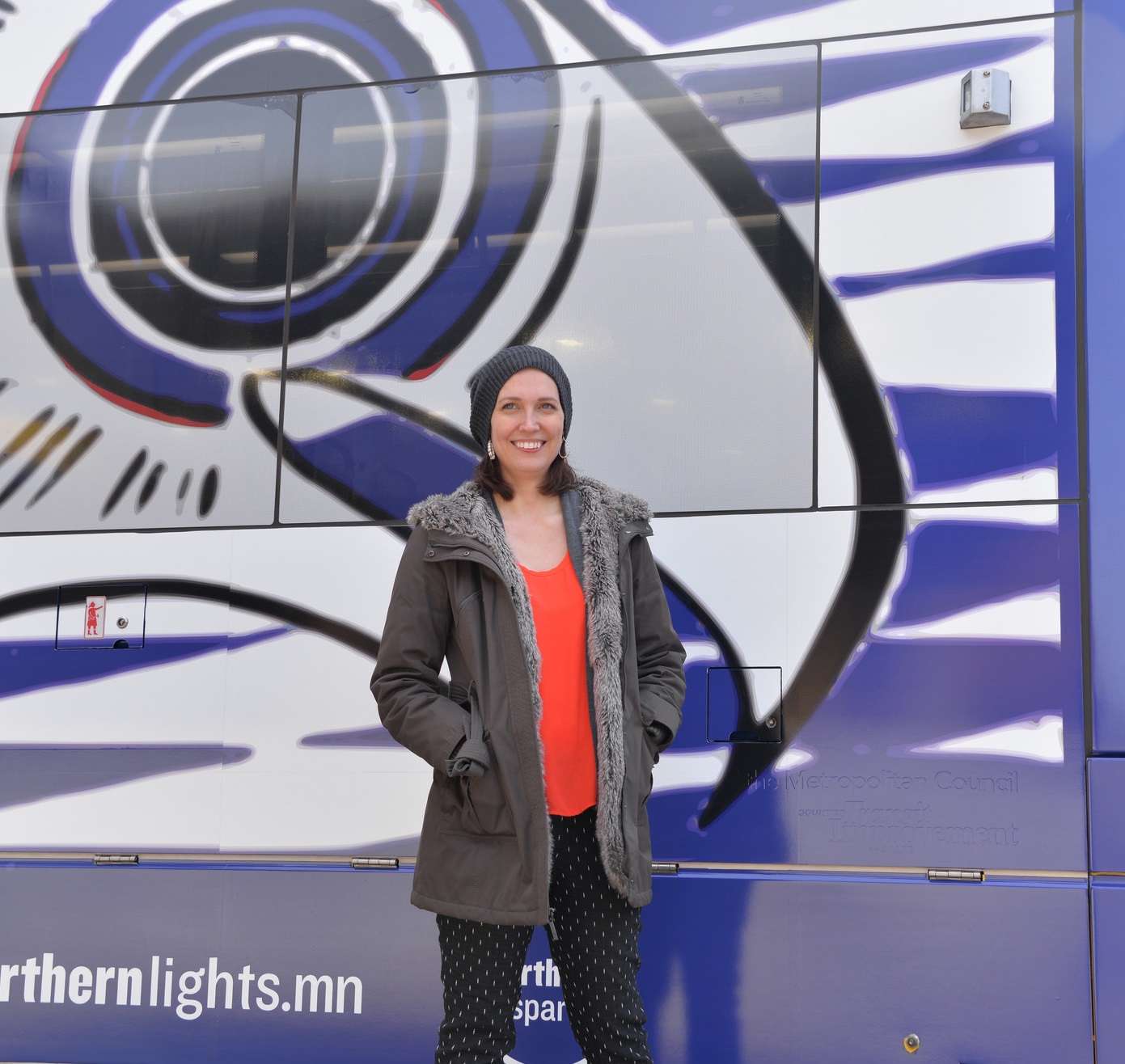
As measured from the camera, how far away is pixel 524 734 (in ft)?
6.45

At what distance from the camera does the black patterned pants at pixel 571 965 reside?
1.97 meters

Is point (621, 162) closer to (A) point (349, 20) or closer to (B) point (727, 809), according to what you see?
(A) point (349, 20)

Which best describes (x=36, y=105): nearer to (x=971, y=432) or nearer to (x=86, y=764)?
(x=86, y=764)

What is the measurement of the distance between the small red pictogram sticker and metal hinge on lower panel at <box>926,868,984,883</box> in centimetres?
192

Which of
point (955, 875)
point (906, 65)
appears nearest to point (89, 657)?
point (955, 875)

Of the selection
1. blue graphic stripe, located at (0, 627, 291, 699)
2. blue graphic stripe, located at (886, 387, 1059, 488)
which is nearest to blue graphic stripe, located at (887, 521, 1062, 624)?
blue graphic stripe, located at (886, 387, 1059, 488)

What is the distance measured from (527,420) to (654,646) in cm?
48

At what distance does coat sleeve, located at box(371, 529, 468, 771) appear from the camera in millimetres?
1952

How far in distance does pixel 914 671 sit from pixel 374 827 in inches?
48.1

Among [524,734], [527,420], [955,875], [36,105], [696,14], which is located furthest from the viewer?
[36,105]

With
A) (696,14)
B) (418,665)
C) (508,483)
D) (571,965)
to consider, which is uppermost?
(696,14)

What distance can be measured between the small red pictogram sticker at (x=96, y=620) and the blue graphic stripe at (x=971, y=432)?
1.85 metres

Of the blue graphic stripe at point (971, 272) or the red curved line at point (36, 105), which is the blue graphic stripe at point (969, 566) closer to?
the blue graphic stripe at point (971, 272)

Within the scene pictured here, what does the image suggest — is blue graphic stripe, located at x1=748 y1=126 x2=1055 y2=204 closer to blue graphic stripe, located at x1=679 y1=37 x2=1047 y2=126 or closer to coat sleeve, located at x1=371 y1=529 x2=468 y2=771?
blue graphic stripe, located at x1=679 y1=37 x2=1047 y2=126
